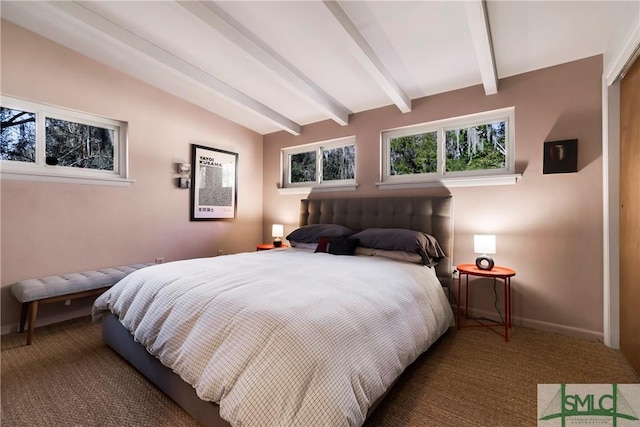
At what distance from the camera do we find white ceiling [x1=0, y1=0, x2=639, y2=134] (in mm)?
1948

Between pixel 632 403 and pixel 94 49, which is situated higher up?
pixel 94 49

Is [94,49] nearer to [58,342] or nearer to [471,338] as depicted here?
[58,342]

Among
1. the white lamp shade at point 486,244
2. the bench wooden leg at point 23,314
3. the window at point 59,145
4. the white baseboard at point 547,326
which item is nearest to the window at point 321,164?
the white lamp shade at point 486,244

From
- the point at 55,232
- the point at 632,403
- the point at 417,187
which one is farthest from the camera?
the point at 417,187

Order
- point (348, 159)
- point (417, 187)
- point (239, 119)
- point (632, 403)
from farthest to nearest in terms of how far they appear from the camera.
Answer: point (239, 119), point (348, 159), point (417, 187), point (632, 403)

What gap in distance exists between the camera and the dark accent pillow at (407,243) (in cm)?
252

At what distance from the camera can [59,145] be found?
2.76m

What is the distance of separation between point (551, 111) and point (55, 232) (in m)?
4.78

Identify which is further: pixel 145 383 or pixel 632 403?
pixel 145 383

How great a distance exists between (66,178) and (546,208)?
456 centimetres

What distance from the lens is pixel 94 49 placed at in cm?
270

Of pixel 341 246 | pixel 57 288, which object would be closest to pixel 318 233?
pixel 341 246

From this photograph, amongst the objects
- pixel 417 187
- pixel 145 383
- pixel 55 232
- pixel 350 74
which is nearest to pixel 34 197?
pixel 55 232

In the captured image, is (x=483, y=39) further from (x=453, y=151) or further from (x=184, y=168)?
(x=184, y=168)
